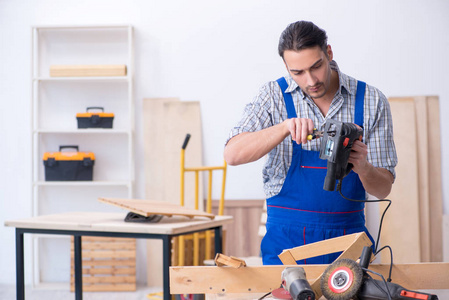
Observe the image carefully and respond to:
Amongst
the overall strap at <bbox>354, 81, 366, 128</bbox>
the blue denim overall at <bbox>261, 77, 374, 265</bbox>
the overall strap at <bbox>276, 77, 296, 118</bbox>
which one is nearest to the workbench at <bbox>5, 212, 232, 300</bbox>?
the blue denim overall at <bbox>261, 77, 374, 265</bbox>

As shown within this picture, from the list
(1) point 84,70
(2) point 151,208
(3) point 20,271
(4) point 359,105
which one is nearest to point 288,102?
(4) point 359,105

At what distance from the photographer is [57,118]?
4.52 m

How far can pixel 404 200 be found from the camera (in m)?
4.28

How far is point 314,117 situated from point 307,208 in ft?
0.99

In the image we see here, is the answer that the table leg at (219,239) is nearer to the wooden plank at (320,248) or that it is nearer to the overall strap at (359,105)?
the overall strap at (359,105)

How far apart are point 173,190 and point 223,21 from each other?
1.44m

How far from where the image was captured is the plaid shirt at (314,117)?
→ 69.9 inches

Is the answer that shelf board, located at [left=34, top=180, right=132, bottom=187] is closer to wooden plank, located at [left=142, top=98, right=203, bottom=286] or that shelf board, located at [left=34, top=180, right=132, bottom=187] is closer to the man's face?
wooden plank, located at [left=142, top=98, right=203, bottom=286]

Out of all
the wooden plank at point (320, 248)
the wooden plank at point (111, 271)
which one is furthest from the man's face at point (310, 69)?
the wooden plank at point (111, 271)

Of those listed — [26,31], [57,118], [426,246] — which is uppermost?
[26,31]

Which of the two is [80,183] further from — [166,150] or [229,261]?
[229,261]

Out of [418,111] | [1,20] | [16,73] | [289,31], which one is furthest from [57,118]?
[289,31]

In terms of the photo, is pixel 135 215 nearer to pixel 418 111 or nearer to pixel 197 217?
pixel 197 217

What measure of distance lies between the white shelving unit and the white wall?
0.11 m
